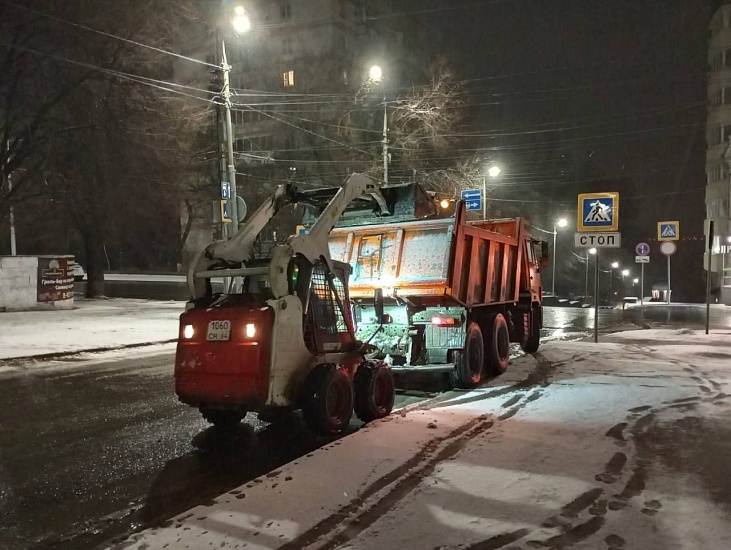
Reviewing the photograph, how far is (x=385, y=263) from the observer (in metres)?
9.45

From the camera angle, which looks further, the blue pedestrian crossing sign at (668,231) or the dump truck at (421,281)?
the blue pedestrian crossing sign at (668,231)

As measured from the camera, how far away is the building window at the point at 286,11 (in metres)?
56.5

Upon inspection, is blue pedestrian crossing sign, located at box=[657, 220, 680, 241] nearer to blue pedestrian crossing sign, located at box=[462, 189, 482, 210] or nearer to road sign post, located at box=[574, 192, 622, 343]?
blue pedestrian crossing sign, located at box=[462, 189, 482, 210]

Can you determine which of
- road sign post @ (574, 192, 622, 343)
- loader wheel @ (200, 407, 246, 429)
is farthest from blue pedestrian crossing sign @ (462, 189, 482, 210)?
loader wheel @ (200, 407, 246, 429)

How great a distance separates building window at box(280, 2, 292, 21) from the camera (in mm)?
56531

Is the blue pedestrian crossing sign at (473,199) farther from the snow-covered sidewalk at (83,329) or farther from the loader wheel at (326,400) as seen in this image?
the loader wheel at (326,400)

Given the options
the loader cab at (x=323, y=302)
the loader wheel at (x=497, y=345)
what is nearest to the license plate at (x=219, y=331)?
the loader cab at (x=323, y=302)

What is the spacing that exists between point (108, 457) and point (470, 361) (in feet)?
18.0

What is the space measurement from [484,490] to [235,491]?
1.91 m

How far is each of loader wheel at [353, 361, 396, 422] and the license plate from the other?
181 cm

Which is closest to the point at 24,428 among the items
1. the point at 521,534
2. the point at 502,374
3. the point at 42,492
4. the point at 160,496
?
the point at 42,492

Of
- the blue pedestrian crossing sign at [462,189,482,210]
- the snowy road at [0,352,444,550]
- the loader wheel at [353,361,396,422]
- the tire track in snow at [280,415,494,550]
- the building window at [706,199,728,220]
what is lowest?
the snowy road at [0,352,444,550]

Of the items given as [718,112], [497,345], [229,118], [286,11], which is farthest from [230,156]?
[286,11]

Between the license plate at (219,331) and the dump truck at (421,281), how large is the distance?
290 cm
